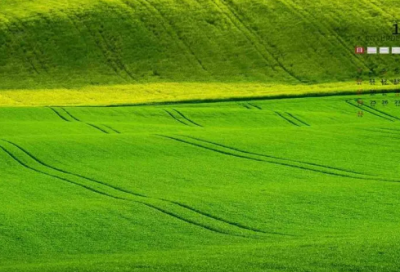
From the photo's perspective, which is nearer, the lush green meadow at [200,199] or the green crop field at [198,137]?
the lush green meadow at [200,199]

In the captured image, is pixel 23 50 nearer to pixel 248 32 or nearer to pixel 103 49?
pixel 103 49

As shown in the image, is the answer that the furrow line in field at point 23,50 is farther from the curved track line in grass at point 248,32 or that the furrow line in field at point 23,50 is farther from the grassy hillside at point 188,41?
the curved track line in grass at point 248,32

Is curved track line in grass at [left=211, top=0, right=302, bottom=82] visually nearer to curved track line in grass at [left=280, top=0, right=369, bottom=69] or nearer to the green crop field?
the green crop field

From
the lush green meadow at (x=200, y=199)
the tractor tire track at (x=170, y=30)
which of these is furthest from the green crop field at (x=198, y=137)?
the tractor tire track at (x=170, y=30)

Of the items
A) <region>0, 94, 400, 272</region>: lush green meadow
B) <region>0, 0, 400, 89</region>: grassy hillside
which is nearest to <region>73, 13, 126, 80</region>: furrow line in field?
<region>0, 0, 400, 89</region>: grassy hillside

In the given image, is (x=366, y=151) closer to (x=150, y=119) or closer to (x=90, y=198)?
(x=90, y=198)

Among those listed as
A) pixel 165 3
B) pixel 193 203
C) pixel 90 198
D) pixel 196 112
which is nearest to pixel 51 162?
pixel 90 198

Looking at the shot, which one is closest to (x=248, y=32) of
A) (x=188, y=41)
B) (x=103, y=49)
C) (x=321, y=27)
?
(x=188, y=41)
